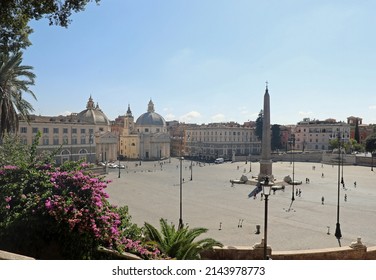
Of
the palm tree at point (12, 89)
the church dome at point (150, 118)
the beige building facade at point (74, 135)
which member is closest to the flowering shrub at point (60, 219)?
the palm tree at point (12, 89)

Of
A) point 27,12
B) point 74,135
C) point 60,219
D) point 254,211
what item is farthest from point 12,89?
point 74,135

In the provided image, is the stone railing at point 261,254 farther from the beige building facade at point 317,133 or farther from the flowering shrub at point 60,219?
the beige building facade at point 317,133

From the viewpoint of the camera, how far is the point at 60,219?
801cm

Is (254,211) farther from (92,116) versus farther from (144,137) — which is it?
(144,137)

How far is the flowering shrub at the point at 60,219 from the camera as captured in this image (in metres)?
8.05

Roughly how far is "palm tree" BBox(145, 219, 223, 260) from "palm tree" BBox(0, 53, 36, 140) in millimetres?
10109

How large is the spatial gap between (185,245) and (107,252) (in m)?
2.22

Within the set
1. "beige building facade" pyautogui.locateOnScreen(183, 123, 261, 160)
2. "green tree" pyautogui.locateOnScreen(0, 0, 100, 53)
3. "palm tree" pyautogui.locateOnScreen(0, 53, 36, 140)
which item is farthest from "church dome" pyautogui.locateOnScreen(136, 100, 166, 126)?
"green tree" pyautogui.locateOnScreen(0, 0, 100, 53)

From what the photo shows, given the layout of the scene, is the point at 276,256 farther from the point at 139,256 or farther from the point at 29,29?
the point at 29,29

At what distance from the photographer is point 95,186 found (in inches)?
348

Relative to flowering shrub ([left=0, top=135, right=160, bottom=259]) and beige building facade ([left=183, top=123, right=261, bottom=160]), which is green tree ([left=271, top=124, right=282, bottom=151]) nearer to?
beige building facade ([left=183, top=123, right=261, bottom=160])

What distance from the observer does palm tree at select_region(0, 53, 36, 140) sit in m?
15.1

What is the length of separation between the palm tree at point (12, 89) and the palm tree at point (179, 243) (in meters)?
10.1

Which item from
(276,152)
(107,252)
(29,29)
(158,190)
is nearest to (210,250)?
(107,252)
